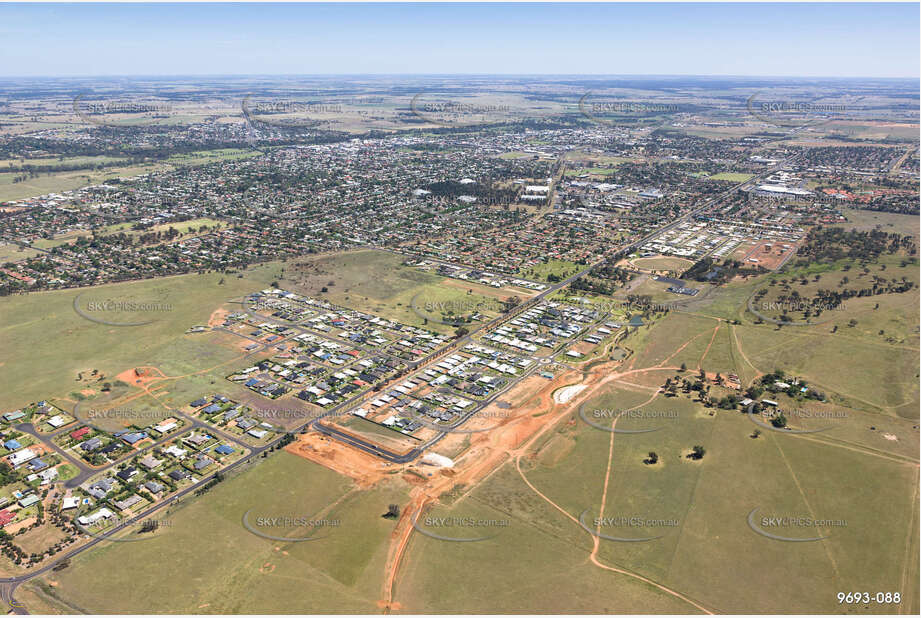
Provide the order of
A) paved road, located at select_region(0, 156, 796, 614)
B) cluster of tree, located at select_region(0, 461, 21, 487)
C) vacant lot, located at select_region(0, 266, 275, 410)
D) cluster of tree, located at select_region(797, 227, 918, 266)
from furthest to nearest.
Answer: cluster of tree, located at select_region(797, 227, 918, 266), vacant lot, located at select_region(0, 266, 275, 410), cluster of tree, located at select_region(0, 461, 21, 487), paved road, located at select_region(0, 156, 796, 614)

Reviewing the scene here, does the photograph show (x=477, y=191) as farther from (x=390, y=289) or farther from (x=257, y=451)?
(x=257, y=451)

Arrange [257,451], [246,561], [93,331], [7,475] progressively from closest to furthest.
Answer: [246,561]
[7,475]
[257,451]
[93,331]

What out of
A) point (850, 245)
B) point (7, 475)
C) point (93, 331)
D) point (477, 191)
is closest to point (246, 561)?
point (7, 475)

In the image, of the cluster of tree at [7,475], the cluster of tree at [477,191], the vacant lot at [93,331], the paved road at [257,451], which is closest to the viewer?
the paved road at [257,451]

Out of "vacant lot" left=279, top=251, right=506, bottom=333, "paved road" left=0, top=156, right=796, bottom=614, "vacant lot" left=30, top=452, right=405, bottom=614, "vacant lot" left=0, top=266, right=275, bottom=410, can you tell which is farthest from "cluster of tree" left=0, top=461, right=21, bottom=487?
"vacant lot" left=279, top=251, right=506, bottom=333

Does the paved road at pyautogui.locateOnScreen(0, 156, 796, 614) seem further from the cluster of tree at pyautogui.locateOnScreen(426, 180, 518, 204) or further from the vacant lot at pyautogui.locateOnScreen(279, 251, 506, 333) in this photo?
the cluster of tree at pyautogui.locateOnScreen(426, 180, 518, 204)

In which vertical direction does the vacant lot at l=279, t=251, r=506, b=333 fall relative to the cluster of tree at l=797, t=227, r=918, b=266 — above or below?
below

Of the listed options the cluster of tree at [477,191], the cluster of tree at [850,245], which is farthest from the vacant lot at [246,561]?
the cluster of tree at [477,191]

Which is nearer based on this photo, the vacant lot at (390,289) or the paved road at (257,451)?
the paved road at (257,451)

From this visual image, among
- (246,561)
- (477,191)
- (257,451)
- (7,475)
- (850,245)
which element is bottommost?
(246,561)

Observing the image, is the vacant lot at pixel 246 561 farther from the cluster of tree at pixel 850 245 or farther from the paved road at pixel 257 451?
the cluster of tree at pixel 850 245

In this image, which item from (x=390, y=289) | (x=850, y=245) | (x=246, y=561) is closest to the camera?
(x=246, y=561)
